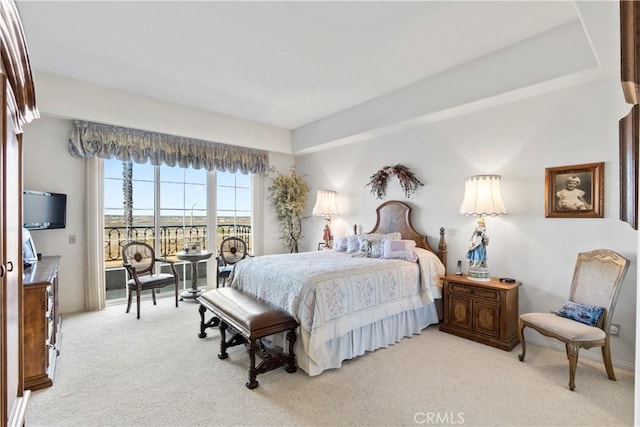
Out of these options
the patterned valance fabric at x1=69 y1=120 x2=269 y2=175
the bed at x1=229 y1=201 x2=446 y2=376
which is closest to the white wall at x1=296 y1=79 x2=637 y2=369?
the bed at x1=229 y1=201 x2=446 y2=376

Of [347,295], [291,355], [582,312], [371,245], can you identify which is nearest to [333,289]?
[347,295]

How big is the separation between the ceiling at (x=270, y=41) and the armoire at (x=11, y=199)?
1.68m

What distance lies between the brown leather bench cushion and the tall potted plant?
Result: 2.94 metres

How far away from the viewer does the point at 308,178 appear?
6.04 meters

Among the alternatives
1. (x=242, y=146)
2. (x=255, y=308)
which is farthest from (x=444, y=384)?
(x=242, y=146)

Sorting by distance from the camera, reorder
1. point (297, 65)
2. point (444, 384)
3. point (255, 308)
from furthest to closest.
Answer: point (297, 65)
point (255, 308)
point (444, 384)

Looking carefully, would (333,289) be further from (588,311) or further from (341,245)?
(588,311)

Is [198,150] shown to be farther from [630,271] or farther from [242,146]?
[630,271]

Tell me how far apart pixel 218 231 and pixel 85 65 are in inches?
113

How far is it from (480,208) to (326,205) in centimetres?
244

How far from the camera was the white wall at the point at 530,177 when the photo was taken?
109 inches

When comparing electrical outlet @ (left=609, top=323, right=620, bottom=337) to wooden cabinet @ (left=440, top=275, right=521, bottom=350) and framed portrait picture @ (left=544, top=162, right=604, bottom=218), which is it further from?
framed portrait picture @ (left=544, top=162, right=604, bottom=218)

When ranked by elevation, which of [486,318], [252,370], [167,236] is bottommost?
[252,370]

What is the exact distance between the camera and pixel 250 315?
2.53 m
